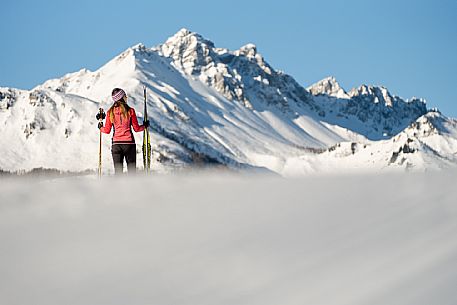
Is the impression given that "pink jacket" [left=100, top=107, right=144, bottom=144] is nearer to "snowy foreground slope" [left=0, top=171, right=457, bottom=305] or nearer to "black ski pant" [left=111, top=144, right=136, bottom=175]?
"black ski pant" [left=111, top=144, right=136, bottom=175]

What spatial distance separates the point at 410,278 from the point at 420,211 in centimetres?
126

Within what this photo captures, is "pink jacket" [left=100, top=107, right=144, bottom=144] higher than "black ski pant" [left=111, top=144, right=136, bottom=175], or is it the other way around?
"pink jacket" [left=100, top=107, right=144, bottom=144]

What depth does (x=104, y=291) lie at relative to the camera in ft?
16.0

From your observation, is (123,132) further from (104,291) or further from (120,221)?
(104,291)

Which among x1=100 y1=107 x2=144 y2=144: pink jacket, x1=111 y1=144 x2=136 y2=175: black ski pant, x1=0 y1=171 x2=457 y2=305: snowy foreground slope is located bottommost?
x1=0 y1=171 x2=457 y2=305: snowy foreground slope

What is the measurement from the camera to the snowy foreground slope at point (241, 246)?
4.59 metres

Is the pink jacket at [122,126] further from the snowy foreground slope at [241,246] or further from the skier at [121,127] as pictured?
the snowy foreground slope at [241,246]

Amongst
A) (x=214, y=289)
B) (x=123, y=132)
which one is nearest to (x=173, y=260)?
(x=214, y=289)

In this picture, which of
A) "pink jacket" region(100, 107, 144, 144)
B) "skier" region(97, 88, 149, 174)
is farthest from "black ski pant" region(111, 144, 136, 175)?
"pink jacket" region(100, 107, 144, 144)

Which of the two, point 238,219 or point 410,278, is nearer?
point 410,278

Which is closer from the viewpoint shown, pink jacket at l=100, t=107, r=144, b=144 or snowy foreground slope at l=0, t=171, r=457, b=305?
snowy foreground slope at l=0, t=171, r=457, b=305

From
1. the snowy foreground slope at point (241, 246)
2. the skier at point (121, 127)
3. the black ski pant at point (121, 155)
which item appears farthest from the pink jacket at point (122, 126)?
the snowy foreground slope at point (241, 246)

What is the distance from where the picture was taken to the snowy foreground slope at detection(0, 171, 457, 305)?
4.59 meters

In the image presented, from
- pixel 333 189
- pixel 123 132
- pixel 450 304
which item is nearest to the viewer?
pixel 450 304
